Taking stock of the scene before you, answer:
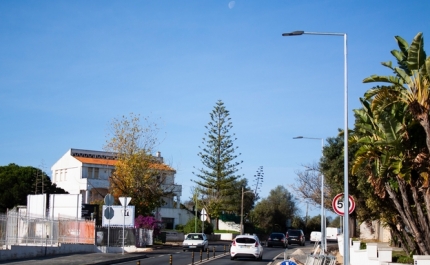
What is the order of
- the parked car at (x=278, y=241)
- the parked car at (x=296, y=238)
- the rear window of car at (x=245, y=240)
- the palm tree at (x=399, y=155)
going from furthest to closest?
the parked car at (x=296, y=238) → the parked car at (x=278, y=241) → the rear window of car at (x=245, y=240) → the palm tree at (x=399, y=155)

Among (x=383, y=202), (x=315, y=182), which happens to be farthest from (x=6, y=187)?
(x=383, y=202)

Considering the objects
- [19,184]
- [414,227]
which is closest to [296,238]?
[19,184]

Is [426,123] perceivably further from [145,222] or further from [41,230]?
[145,222]

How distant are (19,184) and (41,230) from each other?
43.0 metres

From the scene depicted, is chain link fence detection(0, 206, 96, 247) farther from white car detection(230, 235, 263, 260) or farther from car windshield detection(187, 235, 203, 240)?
white car detection(230, 235, 263, 260)

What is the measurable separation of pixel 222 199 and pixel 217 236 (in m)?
5.65

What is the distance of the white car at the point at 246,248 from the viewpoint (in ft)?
113

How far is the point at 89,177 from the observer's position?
82375mm

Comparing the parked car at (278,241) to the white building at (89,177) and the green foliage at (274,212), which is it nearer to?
the white building at (89,177)

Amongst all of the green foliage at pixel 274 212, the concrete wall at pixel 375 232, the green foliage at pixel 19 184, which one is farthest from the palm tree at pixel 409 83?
the green foliage at pixel 274 212

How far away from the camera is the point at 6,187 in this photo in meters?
73.5

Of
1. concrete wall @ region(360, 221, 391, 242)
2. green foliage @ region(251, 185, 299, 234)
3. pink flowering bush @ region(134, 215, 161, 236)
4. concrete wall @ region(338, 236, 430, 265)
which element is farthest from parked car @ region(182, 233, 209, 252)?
green foliage @ region(251, 185, 299, 234)

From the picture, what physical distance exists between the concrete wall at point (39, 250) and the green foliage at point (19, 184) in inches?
1351

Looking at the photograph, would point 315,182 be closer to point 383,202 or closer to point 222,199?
point 222,199
